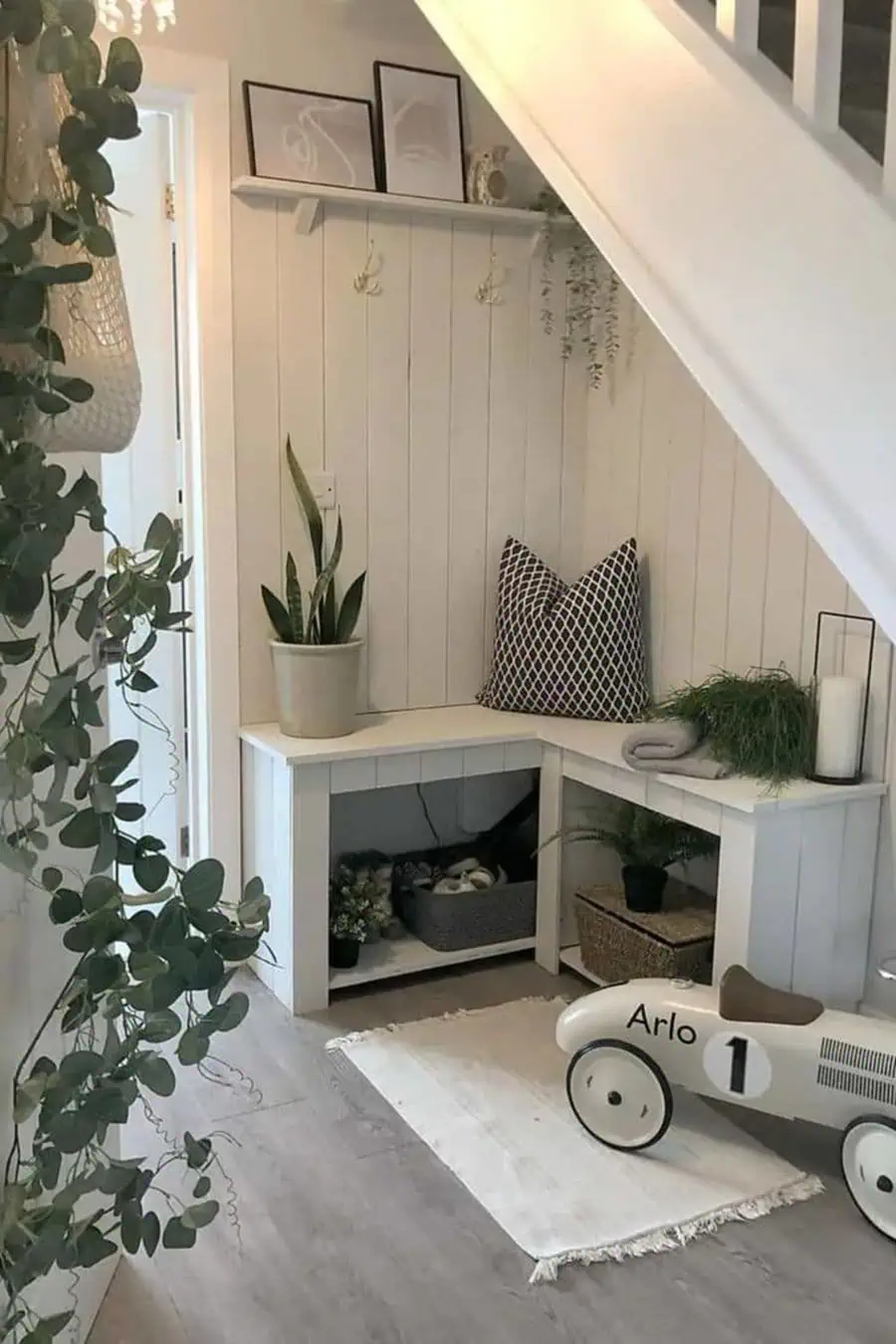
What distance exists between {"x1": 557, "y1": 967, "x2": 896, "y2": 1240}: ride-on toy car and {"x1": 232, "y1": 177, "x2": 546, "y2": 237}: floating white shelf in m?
1.89

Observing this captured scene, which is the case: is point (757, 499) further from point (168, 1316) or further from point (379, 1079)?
point (168, 1316)

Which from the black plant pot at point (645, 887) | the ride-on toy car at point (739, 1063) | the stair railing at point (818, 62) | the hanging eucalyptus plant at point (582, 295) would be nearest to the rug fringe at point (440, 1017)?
the black plant pot at point (645, 887)

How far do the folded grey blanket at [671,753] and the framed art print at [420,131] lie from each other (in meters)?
1.44

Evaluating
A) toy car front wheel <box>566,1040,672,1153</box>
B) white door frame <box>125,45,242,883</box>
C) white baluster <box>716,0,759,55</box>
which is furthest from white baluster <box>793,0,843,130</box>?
white door frame <box>125,45,242,883</box>

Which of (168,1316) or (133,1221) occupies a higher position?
(133,1221)

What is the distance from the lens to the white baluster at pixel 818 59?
4.40ft

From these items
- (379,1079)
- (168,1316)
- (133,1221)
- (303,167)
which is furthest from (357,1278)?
(303,167)

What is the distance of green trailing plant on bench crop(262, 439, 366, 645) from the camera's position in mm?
2951

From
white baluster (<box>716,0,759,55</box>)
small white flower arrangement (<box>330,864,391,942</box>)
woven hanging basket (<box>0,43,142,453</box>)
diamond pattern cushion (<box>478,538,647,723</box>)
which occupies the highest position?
white baluster (<box>716,0,759,55</box>)

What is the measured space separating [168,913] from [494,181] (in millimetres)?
2476

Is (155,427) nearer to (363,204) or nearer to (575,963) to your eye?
(363,204)

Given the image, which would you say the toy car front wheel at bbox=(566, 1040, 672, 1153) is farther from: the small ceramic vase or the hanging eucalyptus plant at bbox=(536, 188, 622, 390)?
the small ceramic vase

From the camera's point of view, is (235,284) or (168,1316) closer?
(168,1316)

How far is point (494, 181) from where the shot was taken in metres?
3.17
